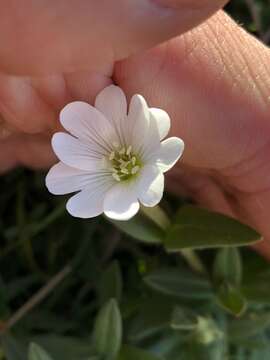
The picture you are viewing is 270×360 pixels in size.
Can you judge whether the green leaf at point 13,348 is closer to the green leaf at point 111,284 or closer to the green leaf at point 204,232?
the green leaf at point 111,284

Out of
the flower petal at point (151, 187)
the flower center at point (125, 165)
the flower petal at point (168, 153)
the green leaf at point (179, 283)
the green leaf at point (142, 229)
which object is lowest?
the green leaf at point (179, 283)

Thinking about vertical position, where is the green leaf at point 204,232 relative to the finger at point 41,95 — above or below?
below

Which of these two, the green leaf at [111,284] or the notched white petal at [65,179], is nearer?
the notched white petal at [65,179]

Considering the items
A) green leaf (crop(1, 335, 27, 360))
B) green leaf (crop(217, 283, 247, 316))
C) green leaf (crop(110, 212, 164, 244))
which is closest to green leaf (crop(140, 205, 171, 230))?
green leaf (crop(110, 212, 164, 244))

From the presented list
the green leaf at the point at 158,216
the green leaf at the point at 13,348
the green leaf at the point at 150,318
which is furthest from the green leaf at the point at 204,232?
the green leaf at the point at 13,348

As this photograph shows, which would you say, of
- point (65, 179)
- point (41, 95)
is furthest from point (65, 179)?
point (41, 95)

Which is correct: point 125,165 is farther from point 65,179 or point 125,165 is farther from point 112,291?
point 112,291

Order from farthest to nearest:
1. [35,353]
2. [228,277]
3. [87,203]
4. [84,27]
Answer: [228,277]
[35,353]
[87,203]
[84,27]
